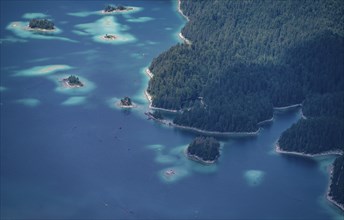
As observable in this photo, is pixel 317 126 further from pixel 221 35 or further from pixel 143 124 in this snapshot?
pixel 221 35

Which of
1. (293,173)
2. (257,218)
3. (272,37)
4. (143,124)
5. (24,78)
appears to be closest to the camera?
(257,218)

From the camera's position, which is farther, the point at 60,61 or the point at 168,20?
the point at 168,20

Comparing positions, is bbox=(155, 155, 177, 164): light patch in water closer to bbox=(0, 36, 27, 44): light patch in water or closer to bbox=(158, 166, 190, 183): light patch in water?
bbox=(158, 166, 190, 183): light patch in water

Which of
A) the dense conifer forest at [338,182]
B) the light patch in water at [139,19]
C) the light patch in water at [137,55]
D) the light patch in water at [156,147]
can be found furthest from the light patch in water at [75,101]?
the light patch in water at [139,19]

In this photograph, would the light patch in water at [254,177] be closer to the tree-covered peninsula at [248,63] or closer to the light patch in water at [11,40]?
the tree-covered peninsula at [248,63]

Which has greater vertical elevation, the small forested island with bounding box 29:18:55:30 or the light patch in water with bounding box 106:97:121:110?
the small forested island with bounding box 29:18:55:30

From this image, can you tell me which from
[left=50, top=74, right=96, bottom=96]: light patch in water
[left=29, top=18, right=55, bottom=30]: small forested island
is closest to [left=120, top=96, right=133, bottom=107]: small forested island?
[left=50, top=74, right=96, bottom=96]: light patch in water

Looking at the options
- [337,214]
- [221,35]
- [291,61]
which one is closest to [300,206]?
[337,214]
